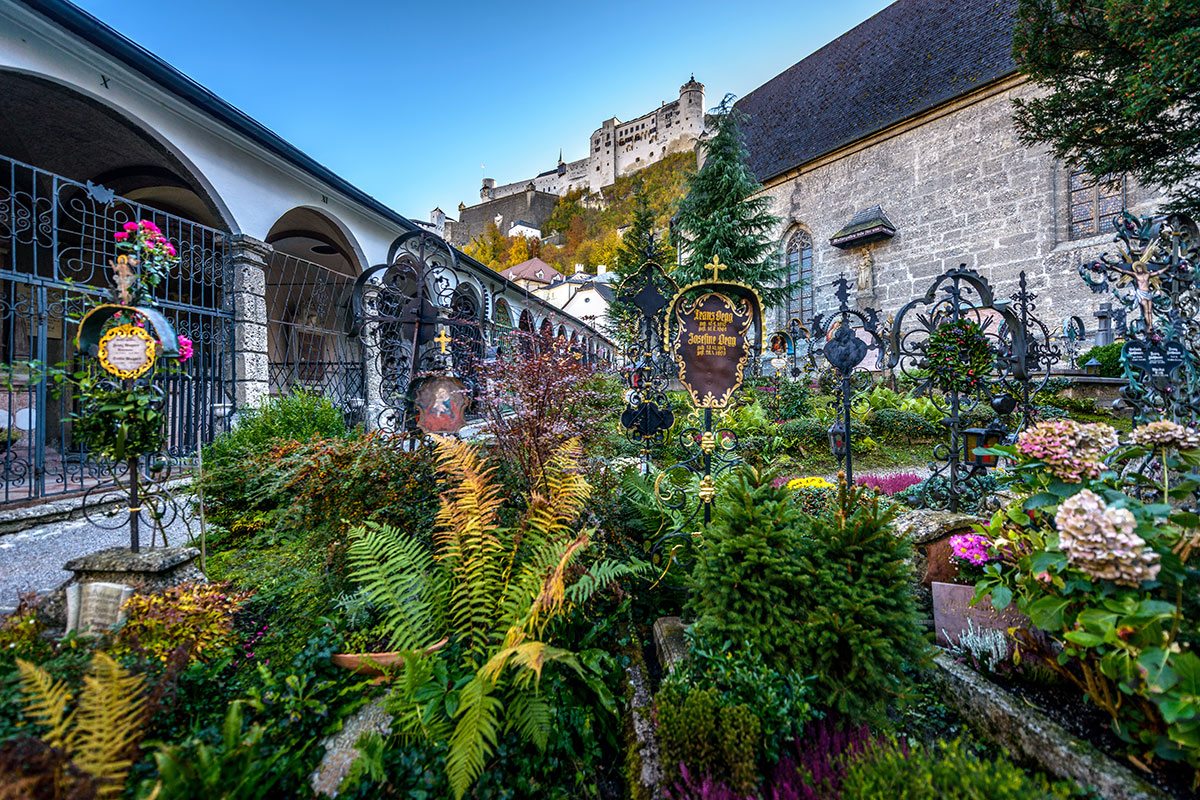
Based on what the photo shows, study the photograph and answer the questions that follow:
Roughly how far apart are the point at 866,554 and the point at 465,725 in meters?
1.87

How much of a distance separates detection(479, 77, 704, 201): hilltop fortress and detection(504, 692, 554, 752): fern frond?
60498 millimetres

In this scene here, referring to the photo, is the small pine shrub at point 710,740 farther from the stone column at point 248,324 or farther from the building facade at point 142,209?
the stone column at point 248,324

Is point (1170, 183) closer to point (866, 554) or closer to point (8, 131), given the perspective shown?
point (866, 554)

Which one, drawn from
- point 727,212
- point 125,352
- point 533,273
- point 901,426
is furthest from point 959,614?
→ point 533,273

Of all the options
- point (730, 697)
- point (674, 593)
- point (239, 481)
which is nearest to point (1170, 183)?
point (674, 593)

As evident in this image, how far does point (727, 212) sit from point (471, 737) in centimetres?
1428

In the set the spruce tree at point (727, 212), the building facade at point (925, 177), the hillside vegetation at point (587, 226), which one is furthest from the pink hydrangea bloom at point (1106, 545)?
the hillside vegetation at point (587, 226)

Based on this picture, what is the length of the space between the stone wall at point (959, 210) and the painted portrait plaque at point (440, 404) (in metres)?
14.0

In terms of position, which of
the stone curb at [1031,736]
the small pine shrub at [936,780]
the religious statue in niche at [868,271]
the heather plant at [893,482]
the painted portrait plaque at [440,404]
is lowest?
the stone curb at [1031,736]

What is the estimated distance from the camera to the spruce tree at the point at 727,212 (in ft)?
44.0

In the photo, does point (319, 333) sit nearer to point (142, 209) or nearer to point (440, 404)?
point (142, 209)

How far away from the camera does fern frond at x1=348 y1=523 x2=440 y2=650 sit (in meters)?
2.17

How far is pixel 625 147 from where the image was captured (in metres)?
62.0

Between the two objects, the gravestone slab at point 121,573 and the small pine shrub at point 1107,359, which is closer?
the gravestone slab at point 121,573
